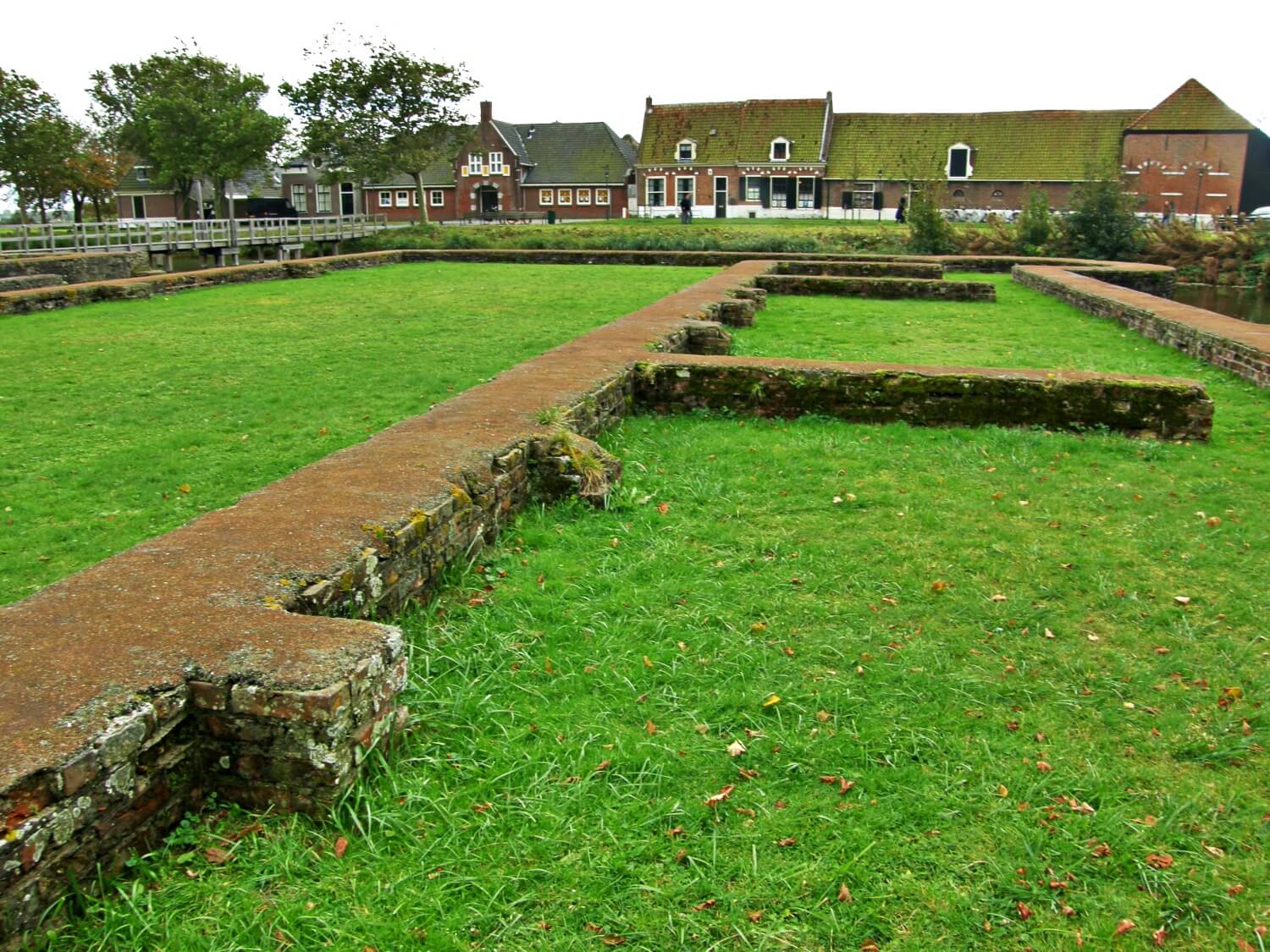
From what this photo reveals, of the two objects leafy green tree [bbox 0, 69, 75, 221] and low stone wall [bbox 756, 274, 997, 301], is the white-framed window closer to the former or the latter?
low stone wall [bbox 756, 274, 997, 301]

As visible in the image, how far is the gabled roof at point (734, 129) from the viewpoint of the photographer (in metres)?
50.2

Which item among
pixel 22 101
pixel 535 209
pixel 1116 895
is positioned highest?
pixel 22 101

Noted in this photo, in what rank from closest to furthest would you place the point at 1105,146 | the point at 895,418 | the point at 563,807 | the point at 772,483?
the point at 563,807 < the point at 772,483 < the point at 895,418 < the point at 1105,146

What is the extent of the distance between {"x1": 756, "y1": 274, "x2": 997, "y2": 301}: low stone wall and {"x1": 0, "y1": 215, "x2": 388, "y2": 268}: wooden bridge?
1822 cm

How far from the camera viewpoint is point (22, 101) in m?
40.5

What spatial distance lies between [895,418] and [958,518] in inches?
101

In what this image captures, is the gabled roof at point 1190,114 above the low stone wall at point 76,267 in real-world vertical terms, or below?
above

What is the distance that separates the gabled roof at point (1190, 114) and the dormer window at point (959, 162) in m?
7.55

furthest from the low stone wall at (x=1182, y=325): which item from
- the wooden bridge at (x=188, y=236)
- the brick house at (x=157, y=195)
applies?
the brick house at (x=157, y=195)

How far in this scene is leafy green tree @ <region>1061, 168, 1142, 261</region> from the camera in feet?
93.3

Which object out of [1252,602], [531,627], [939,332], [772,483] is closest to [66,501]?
[531,627]

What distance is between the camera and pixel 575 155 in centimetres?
5800

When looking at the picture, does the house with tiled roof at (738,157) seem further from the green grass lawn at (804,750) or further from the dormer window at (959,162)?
the green grass lawn at (804,750)

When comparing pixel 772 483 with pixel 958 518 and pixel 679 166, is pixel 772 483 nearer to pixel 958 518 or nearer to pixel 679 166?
pixel 958 518
